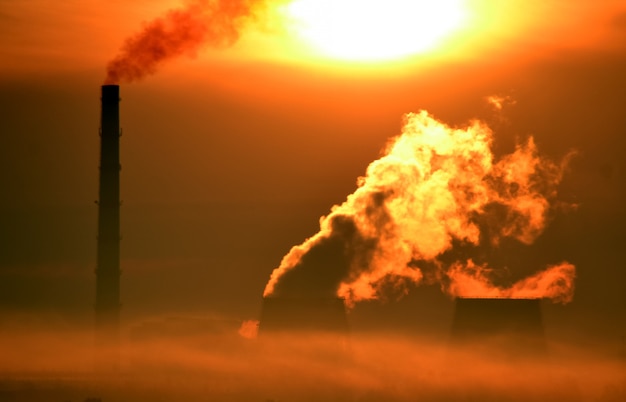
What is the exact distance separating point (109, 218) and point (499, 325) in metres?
15.4

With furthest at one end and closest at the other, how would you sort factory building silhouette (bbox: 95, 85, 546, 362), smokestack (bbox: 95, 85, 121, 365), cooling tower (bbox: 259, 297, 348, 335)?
smokestack (bbox: 95, 85, 121, 365) → factory building silhouette (bbox: 95, 85, 546, 362) → cooling tower (bbox: 259, 297, 348, 335)

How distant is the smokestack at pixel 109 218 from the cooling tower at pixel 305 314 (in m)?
6.40

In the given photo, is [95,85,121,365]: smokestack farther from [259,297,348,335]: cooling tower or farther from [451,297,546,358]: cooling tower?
[451,297,546,358]: cooling tower

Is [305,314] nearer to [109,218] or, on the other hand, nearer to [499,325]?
[499,325]

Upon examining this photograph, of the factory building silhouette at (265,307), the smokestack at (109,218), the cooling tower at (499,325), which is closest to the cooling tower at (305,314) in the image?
the factory building silhouette at (265,307)

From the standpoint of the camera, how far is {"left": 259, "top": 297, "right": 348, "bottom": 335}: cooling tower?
86062 millimetres

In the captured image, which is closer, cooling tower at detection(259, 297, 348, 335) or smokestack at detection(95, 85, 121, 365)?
cooling tower at detection(259, 297, 348, 335)

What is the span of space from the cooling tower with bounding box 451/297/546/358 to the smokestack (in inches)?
517

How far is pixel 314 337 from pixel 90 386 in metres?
8.84

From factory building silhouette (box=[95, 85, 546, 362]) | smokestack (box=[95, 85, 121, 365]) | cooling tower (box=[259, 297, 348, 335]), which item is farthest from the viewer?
smokestack (box=[95, 85, 121, 365])

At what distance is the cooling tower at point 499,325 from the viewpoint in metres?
88.4

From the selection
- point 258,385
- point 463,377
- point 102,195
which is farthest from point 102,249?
point 463,377

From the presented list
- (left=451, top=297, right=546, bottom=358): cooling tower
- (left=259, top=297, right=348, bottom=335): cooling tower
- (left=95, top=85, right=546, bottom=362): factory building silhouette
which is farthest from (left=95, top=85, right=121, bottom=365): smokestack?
(left=451, top=297, right=546, bottom=358): cooling tower

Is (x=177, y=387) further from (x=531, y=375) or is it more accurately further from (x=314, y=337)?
(x=531, y=375)
